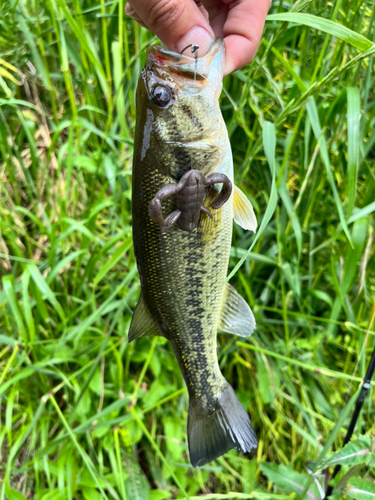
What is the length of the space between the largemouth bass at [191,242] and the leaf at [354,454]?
0.28 m

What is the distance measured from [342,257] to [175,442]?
1.20m

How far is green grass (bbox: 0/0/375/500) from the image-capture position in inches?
55.6

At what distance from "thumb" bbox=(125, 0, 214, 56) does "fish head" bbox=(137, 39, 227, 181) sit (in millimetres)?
42

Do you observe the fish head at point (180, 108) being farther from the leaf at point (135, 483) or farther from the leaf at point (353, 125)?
the leaf at point (135, 483)

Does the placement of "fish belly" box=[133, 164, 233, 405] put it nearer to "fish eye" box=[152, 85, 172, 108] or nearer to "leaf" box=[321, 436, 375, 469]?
"fish eye" box=[152, 85, 172, 108]

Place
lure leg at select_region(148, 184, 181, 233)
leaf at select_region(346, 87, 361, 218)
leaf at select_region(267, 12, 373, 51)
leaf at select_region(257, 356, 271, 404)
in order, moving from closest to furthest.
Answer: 1. lure leg at select_region(148, 184, 181, 233)
2. leaf at select_region(267, 12, 373, 51)
3. leaf at select_region(346, 87, 361, 218)
4. leaf at select_region(257, 356, 271, 404)

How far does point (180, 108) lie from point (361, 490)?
1.29 m

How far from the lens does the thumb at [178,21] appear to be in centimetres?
94

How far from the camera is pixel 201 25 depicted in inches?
38.5

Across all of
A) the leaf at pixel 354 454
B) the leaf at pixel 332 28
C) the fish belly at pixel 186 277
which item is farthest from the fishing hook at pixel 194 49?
the leaf at pixel 354 454

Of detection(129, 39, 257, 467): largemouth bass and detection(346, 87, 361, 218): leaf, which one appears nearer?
→ detection(129, 39, 257, 467): largemouth bass

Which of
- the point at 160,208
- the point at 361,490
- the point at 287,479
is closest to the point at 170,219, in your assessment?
the point at 160,208

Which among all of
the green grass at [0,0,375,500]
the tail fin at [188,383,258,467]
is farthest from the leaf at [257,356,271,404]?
the tail fin at [188,383,258,467]

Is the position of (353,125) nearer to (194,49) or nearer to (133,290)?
(194,49)
